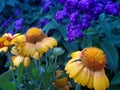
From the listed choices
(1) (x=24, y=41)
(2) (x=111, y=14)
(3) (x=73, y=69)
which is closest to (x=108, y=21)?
(2) (x=111, y=14)

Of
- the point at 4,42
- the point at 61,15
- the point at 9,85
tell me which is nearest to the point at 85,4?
the point at 61,15

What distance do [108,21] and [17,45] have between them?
0.67 meters

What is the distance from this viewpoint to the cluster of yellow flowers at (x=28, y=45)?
4.27ft

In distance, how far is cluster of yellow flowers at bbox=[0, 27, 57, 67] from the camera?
1301mm

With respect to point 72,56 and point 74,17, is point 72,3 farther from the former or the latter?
point 72,56

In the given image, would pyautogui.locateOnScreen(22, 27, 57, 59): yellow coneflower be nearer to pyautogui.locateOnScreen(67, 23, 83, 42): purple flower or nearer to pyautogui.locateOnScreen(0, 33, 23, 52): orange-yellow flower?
pyautogui.locateOnScreen(0, 33, 23, 52): orange-yellow flower

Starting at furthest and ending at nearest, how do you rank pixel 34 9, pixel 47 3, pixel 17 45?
pixel 34 9, pixel 47 3, pixel 17 45

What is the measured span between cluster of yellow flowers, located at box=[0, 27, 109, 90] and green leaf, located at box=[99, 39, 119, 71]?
0.36 meters

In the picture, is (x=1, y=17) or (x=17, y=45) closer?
(x=17, y=45)

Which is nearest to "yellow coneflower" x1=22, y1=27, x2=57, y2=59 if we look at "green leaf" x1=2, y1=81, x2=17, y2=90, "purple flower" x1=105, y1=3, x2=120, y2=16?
"green leaf" x1=2, y1=81, x2=17, y2=90

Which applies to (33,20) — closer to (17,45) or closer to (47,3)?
(47,3)

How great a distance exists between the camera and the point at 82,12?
1.72 meters

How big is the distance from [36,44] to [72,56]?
0.16 m

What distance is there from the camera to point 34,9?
2615 millimetres
